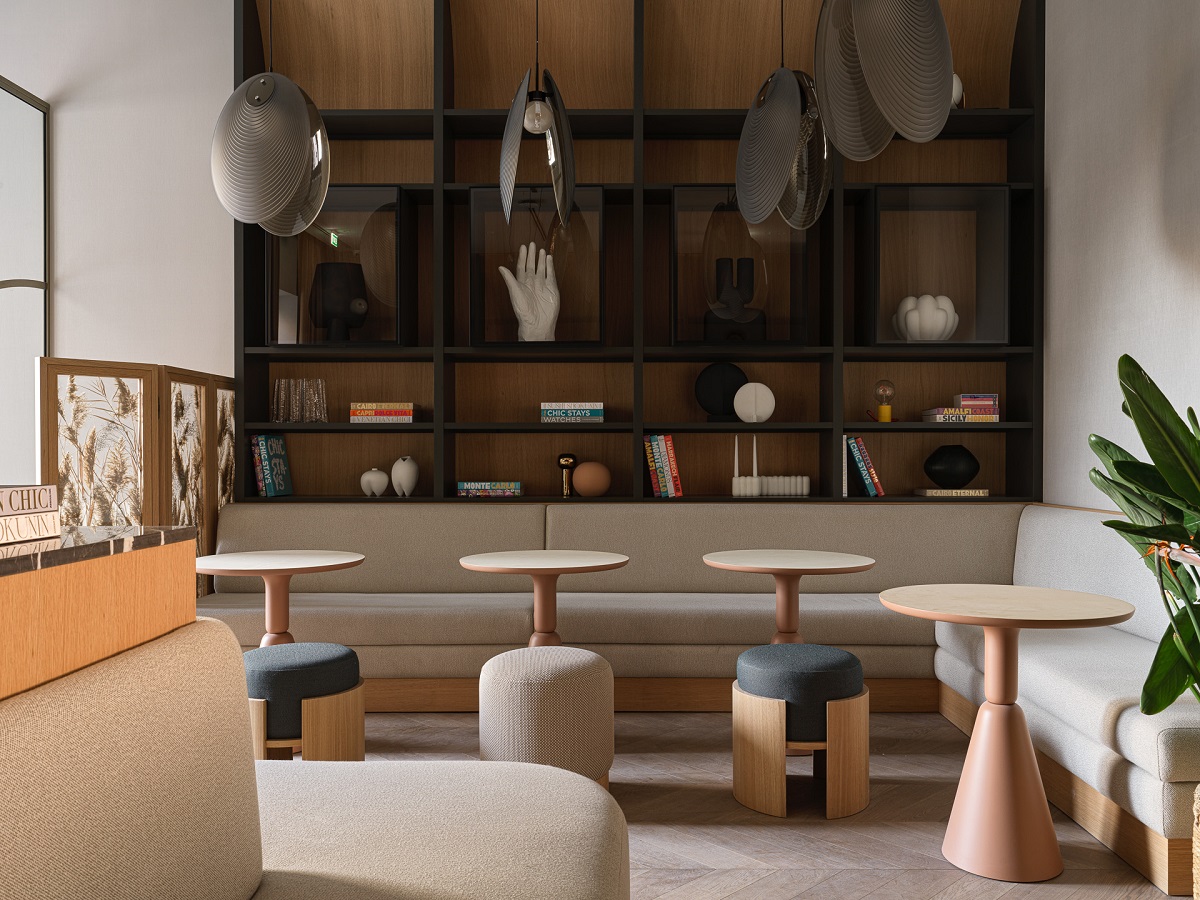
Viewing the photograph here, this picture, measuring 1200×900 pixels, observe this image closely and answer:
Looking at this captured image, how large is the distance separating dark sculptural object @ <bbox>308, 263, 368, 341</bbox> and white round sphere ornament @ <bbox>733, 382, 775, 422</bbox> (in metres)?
1.82

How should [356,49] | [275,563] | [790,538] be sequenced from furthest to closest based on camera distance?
A: 1. [356,49]
2. [790,538]
3. [275,563]

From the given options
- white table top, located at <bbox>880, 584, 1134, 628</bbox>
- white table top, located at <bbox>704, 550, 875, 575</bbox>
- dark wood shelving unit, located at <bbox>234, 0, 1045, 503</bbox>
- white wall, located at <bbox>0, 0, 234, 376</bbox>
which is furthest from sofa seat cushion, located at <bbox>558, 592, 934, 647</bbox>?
white wall, located at <bbox>0, 0, 234, 376</bbox>

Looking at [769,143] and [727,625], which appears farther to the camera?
[727,625]

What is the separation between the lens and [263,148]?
9.02ft

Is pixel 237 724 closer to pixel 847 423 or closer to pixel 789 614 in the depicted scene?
pixel 789 614

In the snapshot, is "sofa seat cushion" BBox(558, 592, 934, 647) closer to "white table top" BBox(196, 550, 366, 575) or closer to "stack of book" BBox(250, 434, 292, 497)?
"white table top" BBox(196, 550, 366, 575)

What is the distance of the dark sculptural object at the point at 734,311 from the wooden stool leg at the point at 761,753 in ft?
6.60

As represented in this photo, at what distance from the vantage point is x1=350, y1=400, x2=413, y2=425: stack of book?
4387mm

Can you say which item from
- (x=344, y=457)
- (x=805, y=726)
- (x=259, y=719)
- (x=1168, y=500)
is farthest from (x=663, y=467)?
(x=1168, y=500)

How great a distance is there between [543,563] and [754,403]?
5.38 feet

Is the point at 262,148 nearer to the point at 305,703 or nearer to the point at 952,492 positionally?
the point at 305,703

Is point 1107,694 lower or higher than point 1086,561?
lower

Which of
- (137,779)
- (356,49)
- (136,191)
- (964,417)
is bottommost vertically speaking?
(137,779)

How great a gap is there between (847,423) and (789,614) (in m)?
1.35
